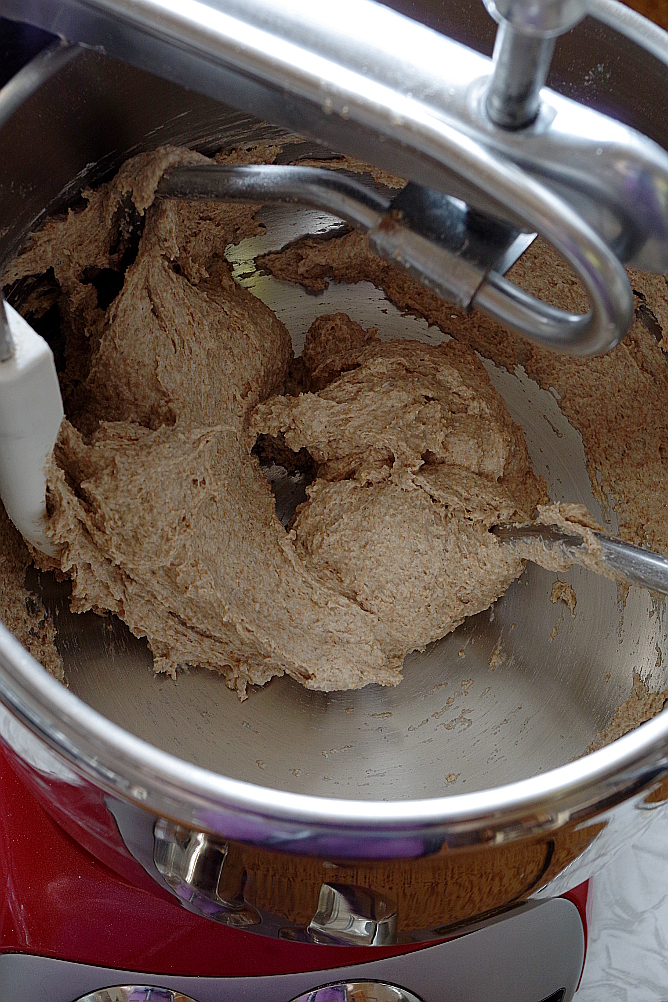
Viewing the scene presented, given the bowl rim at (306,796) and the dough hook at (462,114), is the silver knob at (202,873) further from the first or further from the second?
the dough hook at (462,114)

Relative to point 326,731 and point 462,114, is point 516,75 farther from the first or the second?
point 326,731

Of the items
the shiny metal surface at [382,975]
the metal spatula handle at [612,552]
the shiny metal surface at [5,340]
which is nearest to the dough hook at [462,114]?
the shiny metal surface at [5,340]

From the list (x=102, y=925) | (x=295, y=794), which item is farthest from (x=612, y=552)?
(x=102, y=925)

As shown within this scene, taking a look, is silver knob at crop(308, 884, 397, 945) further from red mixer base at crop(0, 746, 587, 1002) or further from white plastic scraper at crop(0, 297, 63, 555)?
white plastic scraper at crop(0, 297, 63, 555)

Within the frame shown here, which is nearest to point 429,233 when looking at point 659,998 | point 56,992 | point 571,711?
point 571,711

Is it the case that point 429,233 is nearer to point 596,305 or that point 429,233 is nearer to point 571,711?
point 596,305
